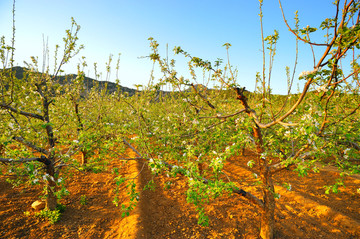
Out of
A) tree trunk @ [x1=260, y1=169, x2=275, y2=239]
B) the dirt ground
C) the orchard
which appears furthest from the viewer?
the dirt ground

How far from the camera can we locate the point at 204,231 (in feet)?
18.5

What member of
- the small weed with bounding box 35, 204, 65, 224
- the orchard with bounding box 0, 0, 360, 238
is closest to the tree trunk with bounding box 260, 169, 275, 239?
the orchard with bounding box 0, 0, 360, 238

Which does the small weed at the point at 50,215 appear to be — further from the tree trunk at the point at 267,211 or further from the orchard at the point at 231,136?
the tree trunk at the point at 267,211

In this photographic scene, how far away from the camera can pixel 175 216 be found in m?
6.45

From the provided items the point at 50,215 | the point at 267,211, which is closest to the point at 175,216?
the point at 267,211

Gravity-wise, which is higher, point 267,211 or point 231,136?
point 231,136

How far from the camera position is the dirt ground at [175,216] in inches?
219

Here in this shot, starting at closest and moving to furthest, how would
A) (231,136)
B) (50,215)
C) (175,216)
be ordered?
(231,136) < (50,215) < (175,216)

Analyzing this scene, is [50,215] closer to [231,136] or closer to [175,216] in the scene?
[175,216]

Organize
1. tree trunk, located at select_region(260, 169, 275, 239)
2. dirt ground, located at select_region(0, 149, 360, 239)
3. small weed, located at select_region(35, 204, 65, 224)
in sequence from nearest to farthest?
tree trunk, located at select_region(260, 169, 275, 239)
dirt ground, located at select_region(0, 149, 360, 239)
small weed, located at select_region(35, 204, 65, 224)

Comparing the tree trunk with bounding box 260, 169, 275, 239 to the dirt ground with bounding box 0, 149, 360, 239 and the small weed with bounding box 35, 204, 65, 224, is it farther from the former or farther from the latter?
the small weed with bounding box 35, 204, 65, 224

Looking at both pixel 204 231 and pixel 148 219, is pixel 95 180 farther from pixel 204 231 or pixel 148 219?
pixel 204 231

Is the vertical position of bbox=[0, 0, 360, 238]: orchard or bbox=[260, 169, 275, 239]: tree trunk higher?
bbox=[0, 0, 360, 238]: orchard

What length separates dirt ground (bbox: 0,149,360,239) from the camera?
219 inches
